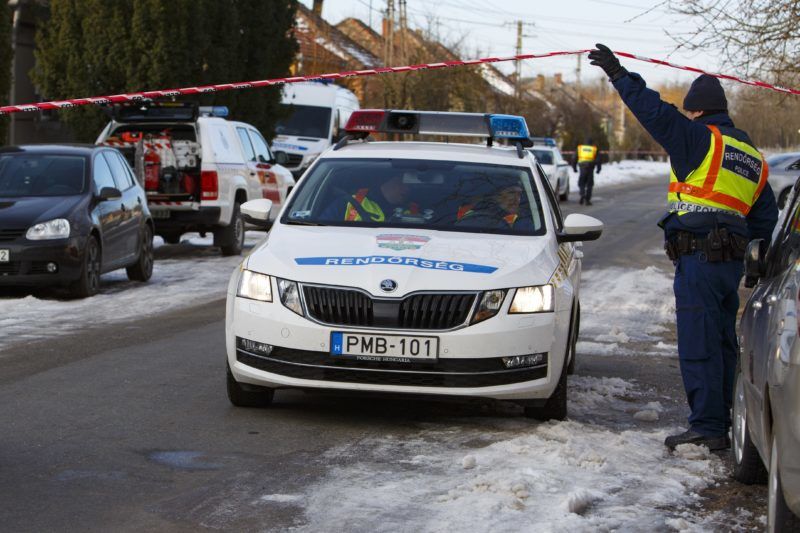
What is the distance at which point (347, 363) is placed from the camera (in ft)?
23.3

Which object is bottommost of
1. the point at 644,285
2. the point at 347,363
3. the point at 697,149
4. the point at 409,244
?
the point at 644,285

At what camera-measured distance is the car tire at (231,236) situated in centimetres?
1922

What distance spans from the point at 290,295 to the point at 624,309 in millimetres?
7043

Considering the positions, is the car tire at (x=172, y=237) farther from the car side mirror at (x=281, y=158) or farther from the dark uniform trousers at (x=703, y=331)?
the dark uniform trousers at (x=703, y=331)

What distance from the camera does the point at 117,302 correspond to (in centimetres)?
1368

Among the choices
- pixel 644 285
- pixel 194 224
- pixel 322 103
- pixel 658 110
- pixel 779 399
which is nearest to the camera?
pixel 779 399

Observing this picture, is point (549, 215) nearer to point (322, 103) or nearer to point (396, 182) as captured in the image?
point (396, 182)

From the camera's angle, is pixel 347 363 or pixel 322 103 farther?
pixel 322 103

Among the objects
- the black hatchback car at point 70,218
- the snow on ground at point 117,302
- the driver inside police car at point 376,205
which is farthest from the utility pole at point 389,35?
the driver inside police car at point 376,205

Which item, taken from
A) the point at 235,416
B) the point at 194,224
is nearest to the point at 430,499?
the point at 235,416

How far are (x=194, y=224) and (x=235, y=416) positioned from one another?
37.1 feet

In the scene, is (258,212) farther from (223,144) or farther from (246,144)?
(246,144)

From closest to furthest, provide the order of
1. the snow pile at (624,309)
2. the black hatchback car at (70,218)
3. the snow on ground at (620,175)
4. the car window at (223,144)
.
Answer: the snow pile at (624,309), the black hatchback car at (70,218), the car window at (223,144), the snow on ground at (620,175)

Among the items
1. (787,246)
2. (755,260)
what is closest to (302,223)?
(755,260)
